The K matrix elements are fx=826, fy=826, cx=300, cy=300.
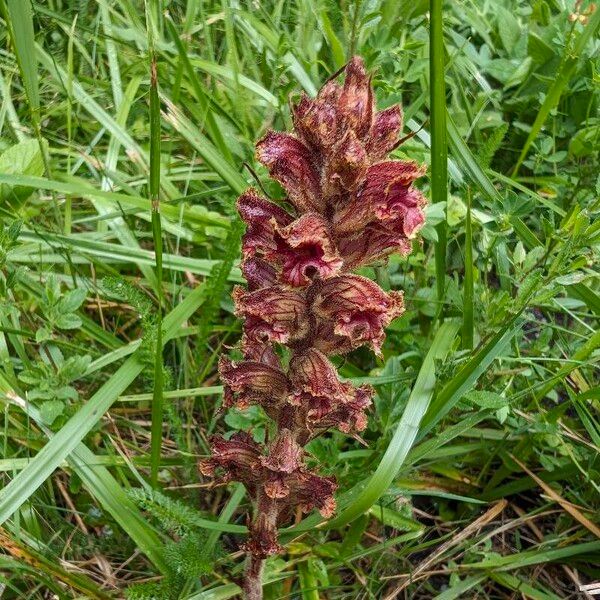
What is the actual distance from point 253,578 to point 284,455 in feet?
1.98

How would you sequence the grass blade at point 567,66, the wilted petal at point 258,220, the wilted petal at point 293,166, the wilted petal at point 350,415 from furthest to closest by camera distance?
the grass blade at point 567,66 < the wilted petal at point 350,415 < the wilted petal at point 258,220 < the wilted petal at point 293,166

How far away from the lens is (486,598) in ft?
11.2

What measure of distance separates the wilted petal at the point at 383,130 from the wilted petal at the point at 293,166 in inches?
6.9

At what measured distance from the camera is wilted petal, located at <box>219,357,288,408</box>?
2.62m

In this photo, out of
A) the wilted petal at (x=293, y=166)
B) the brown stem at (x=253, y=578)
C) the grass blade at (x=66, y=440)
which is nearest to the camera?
the wilted petal at (x=293, y=166)

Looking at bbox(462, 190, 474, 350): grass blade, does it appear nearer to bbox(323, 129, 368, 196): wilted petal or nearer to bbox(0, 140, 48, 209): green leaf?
bbox(323, 129, 368, 196): wilted petal

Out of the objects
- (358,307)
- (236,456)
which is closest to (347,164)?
(358,307)

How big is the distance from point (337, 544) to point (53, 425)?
4.03 feet

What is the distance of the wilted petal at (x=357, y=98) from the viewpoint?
2.28 metres

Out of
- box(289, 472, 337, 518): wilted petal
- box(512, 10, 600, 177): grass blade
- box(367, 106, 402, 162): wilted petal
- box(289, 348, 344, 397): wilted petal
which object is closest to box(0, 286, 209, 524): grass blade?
box(289, 472, 337, 518): wilted petal

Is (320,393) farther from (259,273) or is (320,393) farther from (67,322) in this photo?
(67,322)

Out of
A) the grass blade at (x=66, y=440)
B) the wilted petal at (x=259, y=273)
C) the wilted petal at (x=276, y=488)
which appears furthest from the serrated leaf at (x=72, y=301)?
the wilted petal at (x=276, y=488)

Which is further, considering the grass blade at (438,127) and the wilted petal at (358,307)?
the grass blade at (438,127)

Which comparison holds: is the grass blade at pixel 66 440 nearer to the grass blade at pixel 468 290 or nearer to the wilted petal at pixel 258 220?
the wilted petal at pixel 258 220
